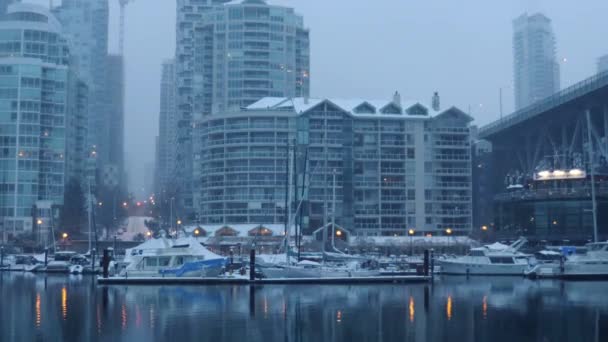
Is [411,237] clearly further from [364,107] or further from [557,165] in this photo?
[557,165]

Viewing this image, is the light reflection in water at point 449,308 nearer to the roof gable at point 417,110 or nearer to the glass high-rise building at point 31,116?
the roof gable at point 417,110

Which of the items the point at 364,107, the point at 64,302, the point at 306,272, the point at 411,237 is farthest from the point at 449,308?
the point at 364,107

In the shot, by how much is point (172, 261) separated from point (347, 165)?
52103 millimetres

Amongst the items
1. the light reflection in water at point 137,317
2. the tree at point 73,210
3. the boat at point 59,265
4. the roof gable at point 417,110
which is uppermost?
the roof gable at point 417,110

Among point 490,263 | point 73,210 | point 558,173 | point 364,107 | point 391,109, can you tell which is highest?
point 364,107

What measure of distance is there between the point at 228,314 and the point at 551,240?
6989 centimetres

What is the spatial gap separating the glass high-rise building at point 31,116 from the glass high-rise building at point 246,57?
23626 millimetres

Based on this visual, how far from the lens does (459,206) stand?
390ft

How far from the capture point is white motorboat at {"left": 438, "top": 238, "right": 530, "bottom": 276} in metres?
80.8

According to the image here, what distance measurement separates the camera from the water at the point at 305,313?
34500mm

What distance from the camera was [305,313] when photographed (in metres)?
42.4

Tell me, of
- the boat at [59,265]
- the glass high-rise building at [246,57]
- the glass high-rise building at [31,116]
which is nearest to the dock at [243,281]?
the boat at [59,265]

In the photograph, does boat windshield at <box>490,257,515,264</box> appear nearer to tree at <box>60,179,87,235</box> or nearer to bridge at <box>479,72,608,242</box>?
bridge at <box>479,72,608,242</box>

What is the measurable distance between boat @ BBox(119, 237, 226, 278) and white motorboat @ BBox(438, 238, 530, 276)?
26616mm
